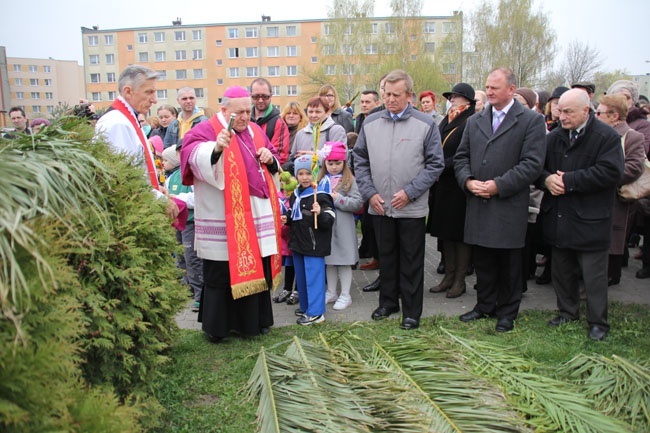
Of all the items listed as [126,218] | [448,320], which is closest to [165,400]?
[126,218]

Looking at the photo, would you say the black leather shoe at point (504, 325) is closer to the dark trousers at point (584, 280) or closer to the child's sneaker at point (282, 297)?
the dark trousers at point (584, 280)

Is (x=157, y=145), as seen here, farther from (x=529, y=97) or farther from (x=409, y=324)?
(x=529, y=97)

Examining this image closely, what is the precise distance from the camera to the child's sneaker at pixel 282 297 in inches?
256

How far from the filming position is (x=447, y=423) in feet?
9.66

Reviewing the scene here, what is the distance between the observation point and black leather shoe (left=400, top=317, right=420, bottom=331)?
17.1ft

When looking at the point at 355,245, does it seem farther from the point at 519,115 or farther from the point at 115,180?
the point at 115,180

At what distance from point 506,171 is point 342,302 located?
2.35 m

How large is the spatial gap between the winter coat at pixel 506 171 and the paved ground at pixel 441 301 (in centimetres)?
116

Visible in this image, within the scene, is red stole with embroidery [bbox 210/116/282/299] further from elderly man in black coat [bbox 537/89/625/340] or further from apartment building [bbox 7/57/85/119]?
apartment building [bbox 7/57/85/119]

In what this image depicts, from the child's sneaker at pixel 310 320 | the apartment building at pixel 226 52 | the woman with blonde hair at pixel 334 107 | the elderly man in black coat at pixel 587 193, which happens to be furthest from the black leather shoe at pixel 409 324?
the apartment building at pixel 226 52

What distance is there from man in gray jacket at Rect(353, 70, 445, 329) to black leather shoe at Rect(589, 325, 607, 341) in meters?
1.57

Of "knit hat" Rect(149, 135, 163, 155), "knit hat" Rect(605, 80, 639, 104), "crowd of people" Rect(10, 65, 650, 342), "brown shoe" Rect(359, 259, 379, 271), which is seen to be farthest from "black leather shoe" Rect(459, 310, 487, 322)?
"knit hat" Rect(149, 135, 163, 155)

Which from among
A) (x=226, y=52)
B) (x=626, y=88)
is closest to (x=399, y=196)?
(x=626, y=88)

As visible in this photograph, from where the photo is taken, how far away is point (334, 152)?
19.2ft
